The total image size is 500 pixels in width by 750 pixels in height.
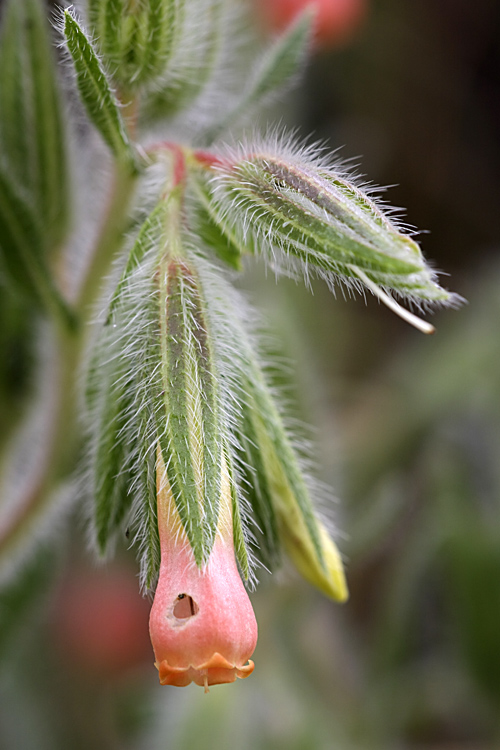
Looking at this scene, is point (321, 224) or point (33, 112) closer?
point (321, 224)

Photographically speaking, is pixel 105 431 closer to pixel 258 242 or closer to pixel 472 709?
pixel 258 242

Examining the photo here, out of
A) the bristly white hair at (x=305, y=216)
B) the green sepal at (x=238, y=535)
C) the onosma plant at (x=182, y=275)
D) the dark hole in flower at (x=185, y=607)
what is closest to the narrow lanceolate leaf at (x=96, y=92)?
A: the onosma plant at (x=182, y=275)

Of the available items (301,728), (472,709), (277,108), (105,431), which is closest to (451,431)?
(472,709)

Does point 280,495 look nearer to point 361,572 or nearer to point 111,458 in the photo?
point 111,458

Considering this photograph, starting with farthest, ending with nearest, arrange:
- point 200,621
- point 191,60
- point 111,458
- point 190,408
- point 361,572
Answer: point 361,572, point 191,60, point 111,458, point 190,408, point 200,621

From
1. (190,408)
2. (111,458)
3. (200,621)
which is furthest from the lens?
(111,458)

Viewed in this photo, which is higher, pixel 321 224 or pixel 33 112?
pixel 33 112

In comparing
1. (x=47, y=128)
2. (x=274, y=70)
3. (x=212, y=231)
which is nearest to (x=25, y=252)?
(x=47, y=128)

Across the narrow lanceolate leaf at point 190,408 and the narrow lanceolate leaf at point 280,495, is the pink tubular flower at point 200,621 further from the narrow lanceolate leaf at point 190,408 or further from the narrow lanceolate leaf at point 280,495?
the narrow lanceolate leaf at point 280,495

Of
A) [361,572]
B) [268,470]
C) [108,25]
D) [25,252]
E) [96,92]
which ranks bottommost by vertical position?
[361,572]

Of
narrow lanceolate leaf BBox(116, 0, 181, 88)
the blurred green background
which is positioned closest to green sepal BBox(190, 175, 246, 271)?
narrow lanceolate leaf BBox(116, 0, 181, 88)
